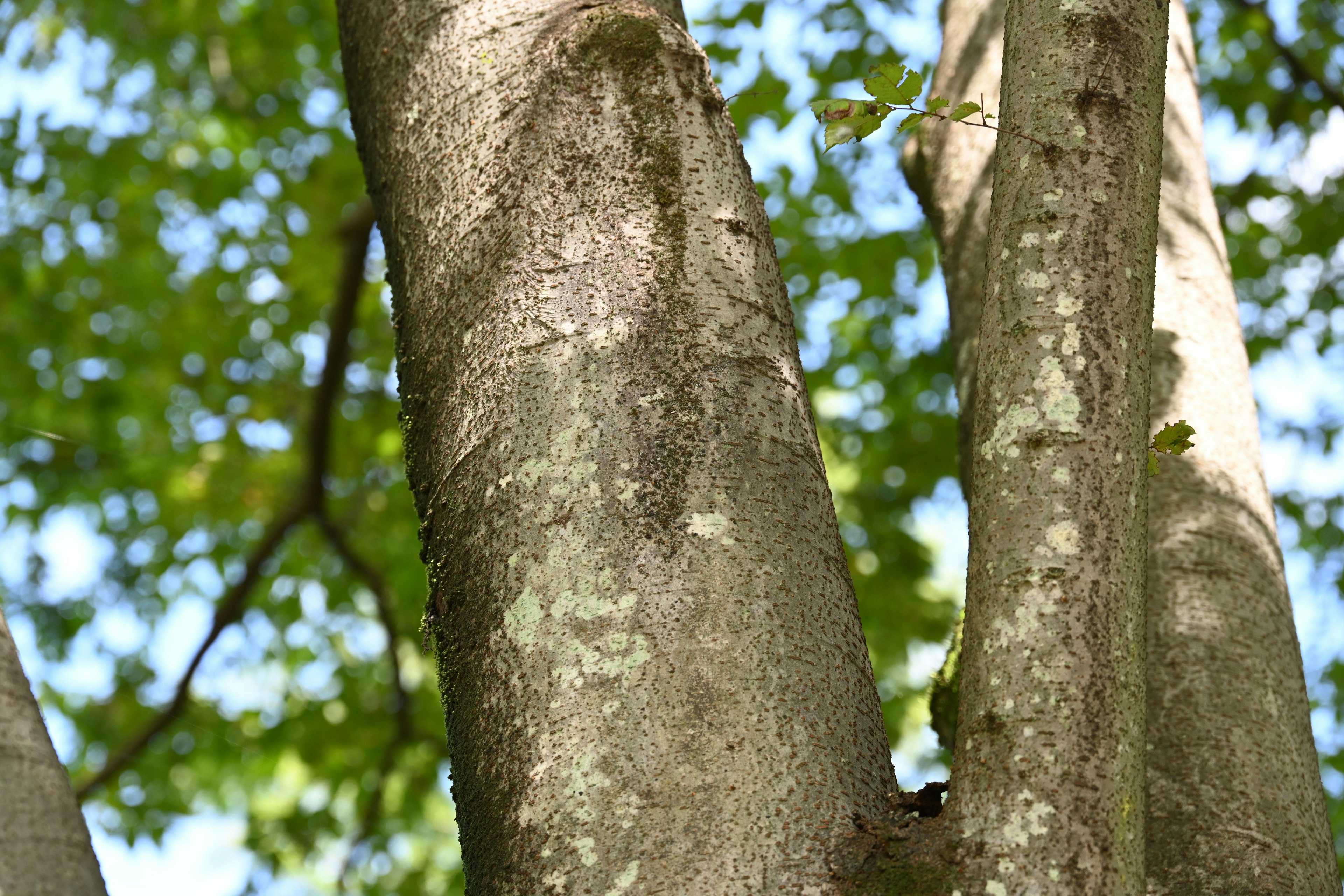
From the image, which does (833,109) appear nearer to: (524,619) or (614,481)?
(614,481)

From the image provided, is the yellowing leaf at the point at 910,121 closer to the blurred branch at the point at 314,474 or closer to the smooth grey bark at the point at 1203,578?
the smooth grey bark at the point at 1203,578

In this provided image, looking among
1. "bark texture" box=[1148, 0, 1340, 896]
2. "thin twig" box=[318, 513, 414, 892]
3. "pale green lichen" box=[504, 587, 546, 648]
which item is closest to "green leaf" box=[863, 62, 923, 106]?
"bark texture" box=[1148, 0, 1340, 896]

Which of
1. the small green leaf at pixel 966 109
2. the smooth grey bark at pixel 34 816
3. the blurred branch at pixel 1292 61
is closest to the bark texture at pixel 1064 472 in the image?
the small green leaf at pixel 966 109

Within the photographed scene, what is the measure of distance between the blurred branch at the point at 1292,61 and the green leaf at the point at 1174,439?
4.27 m

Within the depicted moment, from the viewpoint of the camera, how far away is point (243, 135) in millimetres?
6676

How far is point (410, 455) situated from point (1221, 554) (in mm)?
1269

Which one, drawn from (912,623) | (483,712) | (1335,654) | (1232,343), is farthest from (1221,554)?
(1335,654)

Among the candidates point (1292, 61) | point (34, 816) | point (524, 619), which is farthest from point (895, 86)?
point (1292, 61)

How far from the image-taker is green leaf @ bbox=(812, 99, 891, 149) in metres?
1.39

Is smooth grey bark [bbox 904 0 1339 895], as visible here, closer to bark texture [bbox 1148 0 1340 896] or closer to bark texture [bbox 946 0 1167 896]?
bark texture [bbox 1148 0 1340 896]

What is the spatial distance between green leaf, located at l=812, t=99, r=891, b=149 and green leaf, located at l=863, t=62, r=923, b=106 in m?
0.01

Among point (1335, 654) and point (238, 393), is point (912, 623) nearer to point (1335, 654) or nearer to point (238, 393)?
point (1335, 654)

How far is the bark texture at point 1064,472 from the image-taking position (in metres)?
0.97

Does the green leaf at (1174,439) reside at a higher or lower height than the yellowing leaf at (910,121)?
lower
